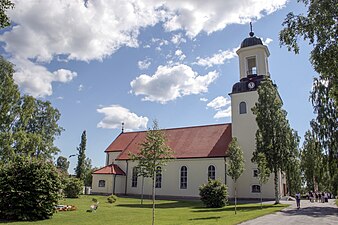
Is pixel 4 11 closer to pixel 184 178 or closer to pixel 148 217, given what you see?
pixel 148 217

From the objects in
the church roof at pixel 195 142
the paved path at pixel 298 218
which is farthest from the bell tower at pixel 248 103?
the paved path at pixel 298 218

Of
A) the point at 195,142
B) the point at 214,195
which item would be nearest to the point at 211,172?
the point at 195,142

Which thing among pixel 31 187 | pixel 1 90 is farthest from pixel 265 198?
pixel 1 90

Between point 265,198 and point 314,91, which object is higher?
point 314,91

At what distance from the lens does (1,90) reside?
91.2 feet

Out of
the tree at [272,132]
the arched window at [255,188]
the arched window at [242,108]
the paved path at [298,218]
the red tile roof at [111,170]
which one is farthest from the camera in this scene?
the red tile roof at [111,170]

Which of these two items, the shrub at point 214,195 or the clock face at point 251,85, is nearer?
the shrub at point 214,195

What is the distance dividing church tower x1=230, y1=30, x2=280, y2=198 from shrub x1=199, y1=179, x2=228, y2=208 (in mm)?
8638

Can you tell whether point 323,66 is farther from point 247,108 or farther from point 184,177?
point 184,177

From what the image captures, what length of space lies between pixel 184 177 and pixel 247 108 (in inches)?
464

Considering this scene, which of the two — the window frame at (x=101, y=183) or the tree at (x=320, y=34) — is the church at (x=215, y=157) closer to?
the window frame at (x=101, y=183)

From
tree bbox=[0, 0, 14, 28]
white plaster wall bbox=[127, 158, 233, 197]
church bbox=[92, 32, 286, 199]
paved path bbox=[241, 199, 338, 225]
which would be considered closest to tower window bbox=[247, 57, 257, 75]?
church bbox=[92, 32, 286, 199]

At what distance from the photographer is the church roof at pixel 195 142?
35.9 m

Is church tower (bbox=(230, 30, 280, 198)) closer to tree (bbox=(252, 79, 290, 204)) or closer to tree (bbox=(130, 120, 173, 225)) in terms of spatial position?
tree (bbox=(252, 79, 290, 204))
